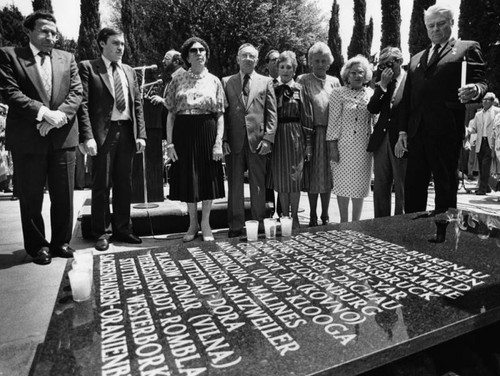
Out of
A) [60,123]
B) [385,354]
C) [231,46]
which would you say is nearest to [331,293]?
[385,354]

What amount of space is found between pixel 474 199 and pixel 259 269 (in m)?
6.51

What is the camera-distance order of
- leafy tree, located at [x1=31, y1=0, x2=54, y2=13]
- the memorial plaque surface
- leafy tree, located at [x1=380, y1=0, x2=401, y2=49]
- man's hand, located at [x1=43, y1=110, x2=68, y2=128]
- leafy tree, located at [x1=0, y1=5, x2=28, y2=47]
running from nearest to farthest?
the memorial plaque surface < man's hand, located at [x1=43, y1=110, x2=68, y2=128] < leafy tree, located at [x1=31, y1=0, x2=54, y2=13] < leafy tree, located at [x1=380, y1=0, x2=401, y2=49] < leafy tree, located at [x1=0, y1=5, x2=28, y2=47]

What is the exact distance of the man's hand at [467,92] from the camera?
3.48m

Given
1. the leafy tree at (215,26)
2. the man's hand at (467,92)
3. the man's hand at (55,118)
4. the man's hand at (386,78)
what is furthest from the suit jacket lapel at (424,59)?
the leafy tree at (215,26)

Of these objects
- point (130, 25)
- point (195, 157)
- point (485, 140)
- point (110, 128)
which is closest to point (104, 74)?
point (110, 128)

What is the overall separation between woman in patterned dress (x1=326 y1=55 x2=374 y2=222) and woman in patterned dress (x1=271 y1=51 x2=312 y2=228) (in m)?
0.28

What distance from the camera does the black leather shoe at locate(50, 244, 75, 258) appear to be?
3848mm

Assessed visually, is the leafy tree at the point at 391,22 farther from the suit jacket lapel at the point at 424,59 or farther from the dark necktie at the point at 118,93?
the dark necktie at the point at 118,93

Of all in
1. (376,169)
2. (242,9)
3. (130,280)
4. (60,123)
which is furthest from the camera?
(242,9)

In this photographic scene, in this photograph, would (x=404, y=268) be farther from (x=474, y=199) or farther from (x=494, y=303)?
(x=474, y=199)

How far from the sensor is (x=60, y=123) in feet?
12.1

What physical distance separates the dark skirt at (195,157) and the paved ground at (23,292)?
1.86 ft

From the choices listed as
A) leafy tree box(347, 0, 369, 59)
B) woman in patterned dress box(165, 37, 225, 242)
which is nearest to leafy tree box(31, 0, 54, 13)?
leafy tree box(347, 0, 369, 59)

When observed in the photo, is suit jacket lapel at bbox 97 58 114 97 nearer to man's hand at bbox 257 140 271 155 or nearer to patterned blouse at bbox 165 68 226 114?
patterned blouse at bbox 165 68 226 114
